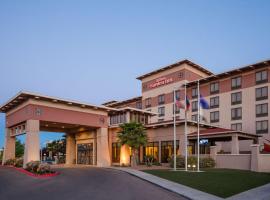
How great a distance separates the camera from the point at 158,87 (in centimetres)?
6762

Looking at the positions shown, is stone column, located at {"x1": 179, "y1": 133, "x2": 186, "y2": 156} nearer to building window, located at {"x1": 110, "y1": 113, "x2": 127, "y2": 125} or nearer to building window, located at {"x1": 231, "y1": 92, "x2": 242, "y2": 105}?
building window, located at {"x1": 110, "y1": 113, "x2": 127, "y2": 125}

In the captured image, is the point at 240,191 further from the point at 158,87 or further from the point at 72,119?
the point at 158,87

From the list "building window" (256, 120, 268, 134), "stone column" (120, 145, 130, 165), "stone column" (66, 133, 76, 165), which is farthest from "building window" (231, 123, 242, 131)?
"stone column" (66, 133, 76, 165)

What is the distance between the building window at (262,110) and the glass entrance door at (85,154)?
2833cm

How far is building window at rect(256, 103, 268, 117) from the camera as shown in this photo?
164 ft

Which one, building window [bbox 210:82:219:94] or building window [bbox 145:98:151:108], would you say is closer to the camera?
building window [bbox 210:82:219:94]

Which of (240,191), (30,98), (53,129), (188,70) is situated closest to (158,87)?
(188,70)

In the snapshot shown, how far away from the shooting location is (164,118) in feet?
216

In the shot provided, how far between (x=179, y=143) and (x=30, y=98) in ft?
70.2

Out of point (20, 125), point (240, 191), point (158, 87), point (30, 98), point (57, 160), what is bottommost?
point (57, 160)

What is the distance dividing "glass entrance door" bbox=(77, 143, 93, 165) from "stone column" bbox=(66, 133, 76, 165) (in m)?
1.60

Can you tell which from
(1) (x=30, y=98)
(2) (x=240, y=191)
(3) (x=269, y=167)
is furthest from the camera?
(1) (x=30, y=98)

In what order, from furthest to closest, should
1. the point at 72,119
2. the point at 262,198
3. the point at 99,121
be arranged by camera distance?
the point at 99,121, the point at 72,119, the point at 262,198

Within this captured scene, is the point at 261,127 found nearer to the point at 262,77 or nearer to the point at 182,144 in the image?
the point at 262,77
